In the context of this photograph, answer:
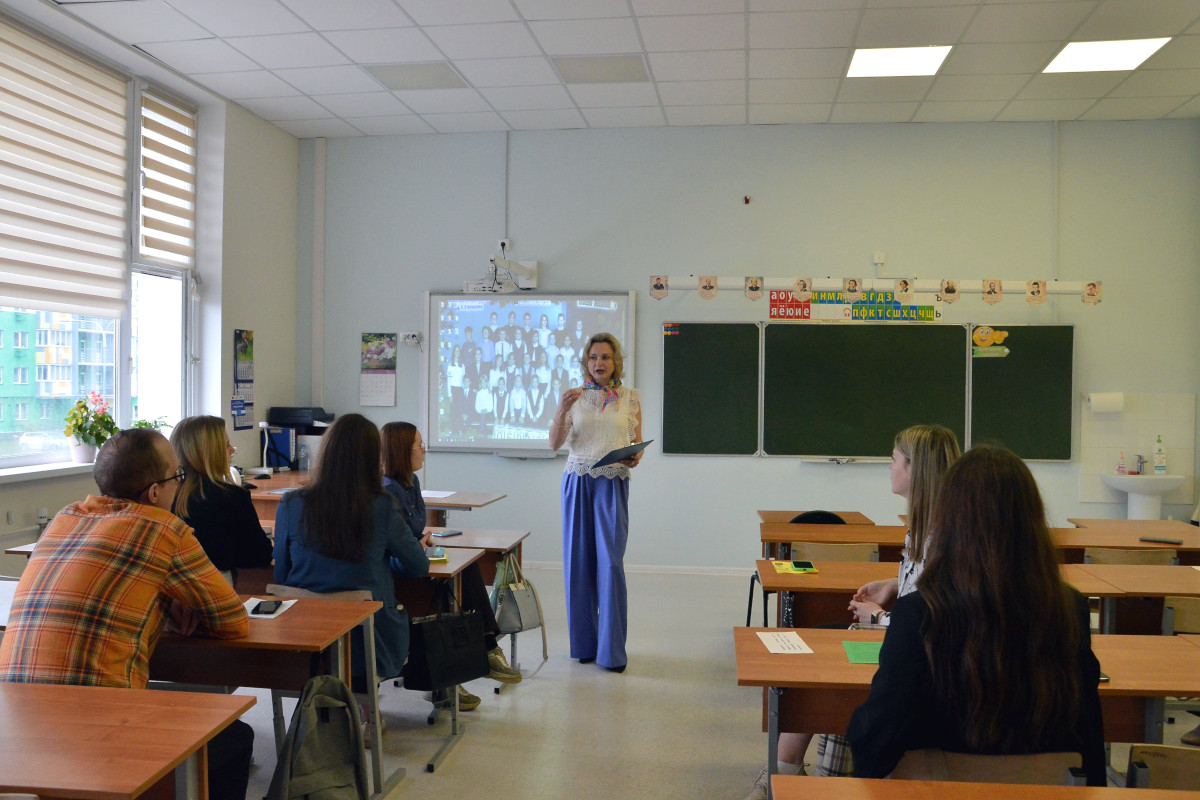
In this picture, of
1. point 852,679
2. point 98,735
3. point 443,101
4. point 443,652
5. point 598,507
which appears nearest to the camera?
point 98,735

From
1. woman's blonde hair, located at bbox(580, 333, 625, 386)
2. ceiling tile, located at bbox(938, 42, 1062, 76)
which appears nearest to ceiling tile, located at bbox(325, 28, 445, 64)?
woman's blonde hair, located at bbox(580, 333, 625, 386)

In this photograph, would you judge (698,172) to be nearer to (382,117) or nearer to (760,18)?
(760,18)

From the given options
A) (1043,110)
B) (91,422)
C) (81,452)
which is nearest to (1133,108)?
(1043,110)

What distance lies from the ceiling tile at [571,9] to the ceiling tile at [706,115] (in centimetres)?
160

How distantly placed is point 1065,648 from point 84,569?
2.07 metres

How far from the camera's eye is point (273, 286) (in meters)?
6.50

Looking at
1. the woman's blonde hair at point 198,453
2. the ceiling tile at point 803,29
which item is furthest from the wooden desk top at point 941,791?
the ceiling tile at point 803,29

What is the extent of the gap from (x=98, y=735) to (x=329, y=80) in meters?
4.78

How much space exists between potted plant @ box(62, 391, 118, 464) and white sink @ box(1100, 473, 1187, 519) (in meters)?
6.49

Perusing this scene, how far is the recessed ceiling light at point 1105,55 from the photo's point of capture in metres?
4.71

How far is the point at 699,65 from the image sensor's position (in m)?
5.10

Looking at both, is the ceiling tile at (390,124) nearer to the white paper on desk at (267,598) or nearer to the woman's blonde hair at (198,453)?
the woman's blonde hair at (198,453)

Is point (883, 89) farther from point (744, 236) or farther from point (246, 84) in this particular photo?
point (246, 84)

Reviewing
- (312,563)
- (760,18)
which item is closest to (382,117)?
(760,18)
